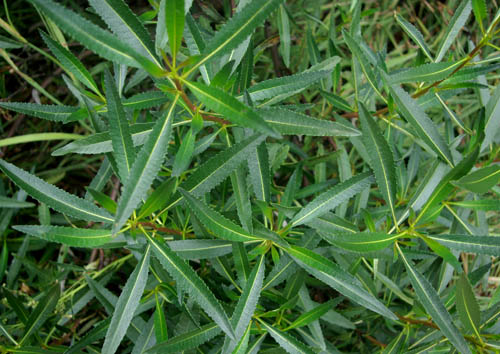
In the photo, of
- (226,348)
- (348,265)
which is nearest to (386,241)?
Answer: (348,265)

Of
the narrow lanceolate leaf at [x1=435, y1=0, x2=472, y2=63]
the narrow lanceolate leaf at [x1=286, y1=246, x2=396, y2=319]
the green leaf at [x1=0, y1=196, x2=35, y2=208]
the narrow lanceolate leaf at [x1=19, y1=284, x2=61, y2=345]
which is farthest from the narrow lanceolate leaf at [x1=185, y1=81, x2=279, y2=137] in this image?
the green leaf at [x1=0, y1=196, x2=35, y2=208]

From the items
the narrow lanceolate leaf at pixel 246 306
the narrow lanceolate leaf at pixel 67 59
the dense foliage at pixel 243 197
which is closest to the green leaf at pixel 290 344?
the dense foliage at pixel 243 197

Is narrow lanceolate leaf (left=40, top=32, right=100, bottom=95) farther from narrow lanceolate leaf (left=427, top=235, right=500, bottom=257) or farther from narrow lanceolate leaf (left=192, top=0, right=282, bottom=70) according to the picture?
narrow lanceolate leaf (left=427, top=235, right=500, bottom=257)

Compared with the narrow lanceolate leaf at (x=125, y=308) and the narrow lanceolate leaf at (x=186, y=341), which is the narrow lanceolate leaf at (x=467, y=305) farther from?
the narrow lanceolate leaf at (x=125, y=308)

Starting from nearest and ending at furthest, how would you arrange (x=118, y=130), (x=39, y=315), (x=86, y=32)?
(x=86, y=32), (x=118, y=130), (x=39, y=315)

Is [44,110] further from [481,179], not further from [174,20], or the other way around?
[481,179]

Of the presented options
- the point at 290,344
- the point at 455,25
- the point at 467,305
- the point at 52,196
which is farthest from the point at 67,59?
the point at 467,305
